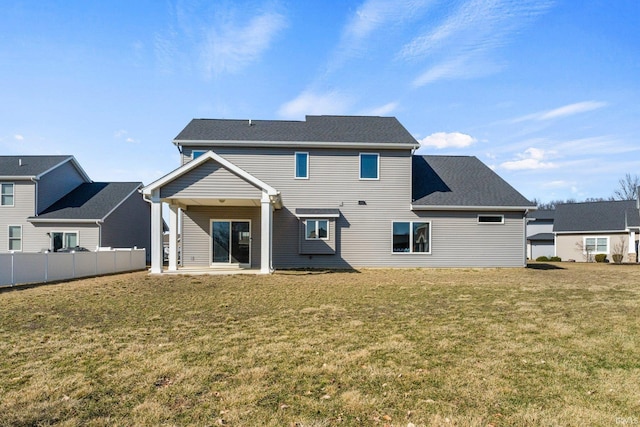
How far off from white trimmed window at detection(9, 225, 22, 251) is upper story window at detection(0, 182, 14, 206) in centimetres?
142

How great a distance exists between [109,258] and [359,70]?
1336cm

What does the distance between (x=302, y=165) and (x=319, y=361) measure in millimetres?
13934

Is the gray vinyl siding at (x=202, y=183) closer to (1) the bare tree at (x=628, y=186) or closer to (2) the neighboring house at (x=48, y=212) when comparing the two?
(2) the neighboring house at (x=48, y=212)

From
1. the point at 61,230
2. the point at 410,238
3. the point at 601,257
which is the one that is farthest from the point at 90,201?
the point at 601,257

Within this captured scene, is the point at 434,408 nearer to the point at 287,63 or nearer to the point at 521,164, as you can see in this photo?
the point at 287,63

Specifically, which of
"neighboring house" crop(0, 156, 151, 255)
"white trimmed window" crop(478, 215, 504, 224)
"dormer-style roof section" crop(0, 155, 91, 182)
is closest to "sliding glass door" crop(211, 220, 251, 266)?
"neighboring house" crop(0, 156, 151, 255)

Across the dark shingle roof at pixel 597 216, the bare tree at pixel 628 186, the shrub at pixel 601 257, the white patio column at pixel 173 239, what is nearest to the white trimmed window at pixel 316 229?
the white patio column at pixel 173 239

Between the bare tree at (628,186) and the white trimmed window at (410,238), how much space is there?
54600mm

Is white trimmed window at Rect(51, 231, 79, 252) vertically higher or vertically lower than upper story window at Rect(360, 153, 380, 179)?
lower

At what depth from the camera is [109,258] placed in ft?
55.5

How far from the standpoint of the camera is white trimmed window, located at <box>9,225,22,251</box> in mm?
22469

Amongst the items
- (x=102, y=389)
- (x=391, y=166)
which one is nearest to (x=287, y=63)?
(x=391, y=166)

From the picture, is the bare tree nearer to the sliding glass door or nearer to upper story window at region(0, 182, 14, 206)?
the sliding glass door

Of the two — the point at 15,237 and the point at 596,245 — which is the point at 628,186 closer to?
the point at 596,245
